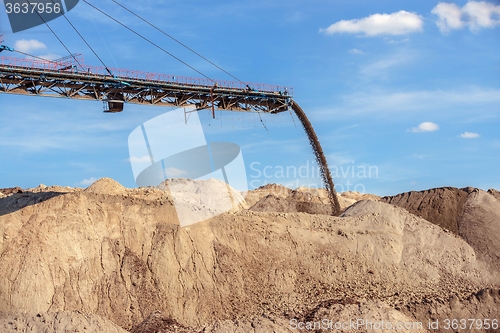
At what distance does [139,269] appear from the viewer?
29.2 metres

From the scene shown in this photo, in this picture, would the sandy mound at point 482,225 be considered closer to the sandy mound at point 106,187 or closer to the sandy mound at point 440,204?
the sandy mound at point 440,204

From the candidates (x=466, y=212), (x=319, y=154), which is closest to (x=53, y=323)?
(x=319, y=154)

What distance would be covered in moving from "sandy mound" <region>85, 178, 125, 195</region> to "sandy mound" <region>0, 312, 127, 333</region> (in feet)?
50.9

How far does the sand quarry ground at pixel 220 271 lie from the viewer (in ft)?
85.5

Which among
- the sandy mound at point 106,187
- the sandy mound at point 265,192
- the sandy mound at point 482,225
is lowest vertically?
the sandy mound at point 482,225

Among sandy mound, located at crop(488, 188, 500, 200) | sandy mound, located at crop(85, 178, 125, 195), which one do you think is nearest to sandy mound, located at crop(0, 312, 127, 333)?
sandy mound, located at crop(85, 178, 125, 195)

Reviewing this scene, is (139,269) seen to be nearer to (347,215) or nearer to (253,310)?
(253,310)

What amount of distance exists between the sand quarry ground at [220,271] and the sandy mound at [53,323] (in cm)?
4

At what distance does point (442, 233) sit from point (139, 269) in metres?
17.8

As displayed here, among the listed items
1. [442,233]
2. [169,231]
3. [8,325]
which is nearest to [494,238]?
[442,233]

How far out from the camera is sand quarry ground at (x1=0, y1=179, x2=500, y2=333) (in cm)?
2605

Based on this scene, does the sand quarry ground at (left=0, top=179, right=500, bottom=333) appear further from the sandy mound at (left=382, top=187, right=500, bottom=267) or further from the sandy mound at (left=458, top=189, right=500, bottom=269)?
the sandy mound at (left=382, top=187, right=500, bottom=267)

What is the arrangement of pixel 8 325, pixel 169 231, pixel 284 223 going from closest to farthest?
1. pixel 8 325
2. pixel 169 231
3. pixel 284 223

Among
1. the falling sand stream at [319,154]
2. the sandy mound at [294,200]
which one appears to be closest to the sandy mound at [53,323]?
the falling sand stream at [319,154]
